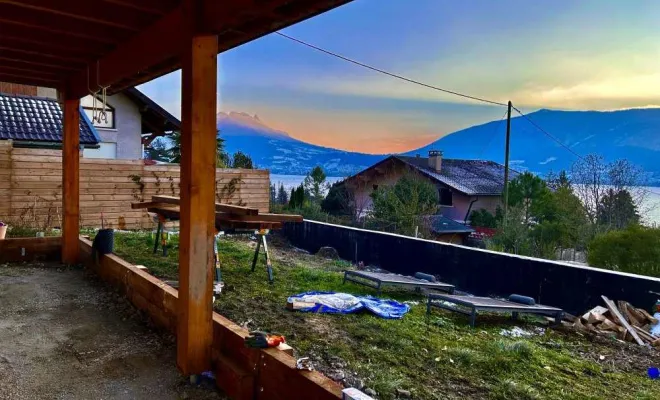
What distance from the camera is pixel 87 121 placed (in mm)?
12578

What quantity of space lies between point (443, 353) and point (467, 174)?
23066mm

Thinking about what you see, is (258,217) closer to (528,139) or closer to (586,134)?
(528,139)

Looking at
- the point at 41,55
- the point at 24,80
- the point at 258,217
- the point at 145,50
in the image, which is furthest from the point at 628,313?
the point at 24,80

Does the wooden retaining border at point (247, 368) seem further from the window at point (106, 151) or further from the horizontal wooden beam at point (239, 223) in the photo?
the window at point (106, 151)

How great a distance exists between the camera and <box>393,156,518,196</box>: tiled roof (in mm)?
22680

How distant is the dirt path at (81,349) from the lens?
264cm

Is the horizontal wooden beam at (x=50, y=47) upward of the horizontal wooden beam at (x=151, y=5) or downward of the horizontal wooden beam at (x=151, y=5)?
upward

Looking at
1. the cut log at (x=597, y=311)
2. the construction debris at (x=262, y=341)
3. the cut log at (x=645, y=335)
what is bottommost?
the cut log at (x=645, y=335)

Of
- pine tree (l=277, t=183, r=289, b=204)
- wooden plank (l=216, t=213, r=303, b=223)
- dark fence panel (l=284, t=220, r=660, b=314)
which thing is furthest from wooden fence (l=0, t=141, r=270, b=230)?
wooden plank (l=216, t=213, r=303, b=223)

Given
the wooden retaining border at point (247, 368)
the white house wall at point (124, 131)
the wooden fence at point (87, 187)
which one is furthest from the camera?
the white house wall at point (124, 131)

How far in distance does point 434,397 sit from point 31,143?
37.6 feet

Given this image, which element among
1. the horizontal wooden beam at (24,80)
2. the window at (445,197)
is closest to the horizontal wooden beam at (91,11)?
the horizontal wooden beam at (24,80)

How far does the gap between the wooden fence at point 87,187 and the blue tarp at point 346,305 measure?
22.8 ft

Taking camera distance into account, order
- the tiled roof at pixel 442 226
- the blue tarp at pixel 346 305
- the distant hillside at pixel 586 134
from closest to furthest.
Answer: the blue tarp at pixel 346 305
the tiled roof at pixel 442 226
the distant hillside at pixel 586 134
